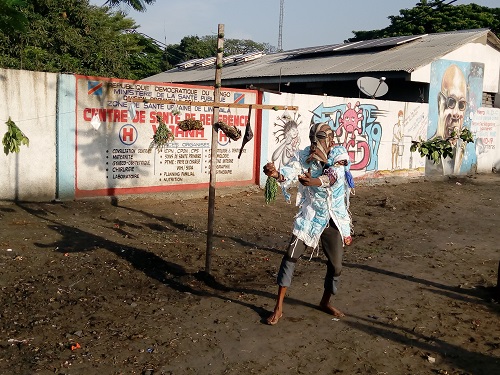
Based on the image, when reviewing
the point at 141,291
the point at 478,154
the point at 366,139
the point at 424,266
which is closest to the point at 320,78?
the point at 366,139

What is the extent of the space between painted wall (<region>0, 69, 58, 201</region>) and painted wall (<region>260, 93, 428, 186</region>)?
4518 mm

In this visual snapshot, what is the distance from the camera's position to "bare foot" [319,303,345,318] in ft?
16.6

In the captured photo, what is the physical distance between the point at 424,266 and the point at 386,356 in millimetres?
2970

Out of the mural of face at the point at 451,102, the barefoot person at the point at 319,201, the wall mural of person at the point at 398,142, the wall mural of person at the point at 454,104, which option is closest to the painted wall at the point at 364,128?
the wall mural of person at the point at 398,142

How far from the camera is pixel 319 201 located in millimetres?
4777

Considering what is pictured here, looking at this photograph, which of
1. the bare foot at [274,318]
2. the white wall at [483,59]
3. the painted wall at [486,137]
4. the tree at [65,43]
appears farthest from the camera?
the painted wall at [486,137]

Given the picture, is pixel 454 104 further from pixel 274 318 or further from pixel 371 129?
pixel 274 318

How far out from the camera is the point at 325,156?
471 cm

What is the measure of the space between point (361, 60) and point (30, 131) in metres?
12.0

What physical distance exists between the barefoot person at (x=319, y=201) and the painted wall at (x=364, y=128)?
6.83 m

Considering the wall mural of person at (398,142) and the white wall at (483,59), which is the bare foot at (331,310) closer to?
the wall mural of person at (398,142)

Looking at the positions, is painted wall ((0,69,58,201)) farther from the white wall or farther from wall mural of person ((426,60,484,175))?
wall mural of person ((426,60,484,175))

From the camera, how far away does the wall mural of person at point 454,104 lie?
16.1 m

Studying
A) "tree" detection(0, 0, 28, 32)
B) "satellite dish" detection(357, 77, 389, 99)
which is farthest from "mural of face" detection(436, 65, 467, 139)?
"tree" detection(0, 0, 28, 32)
